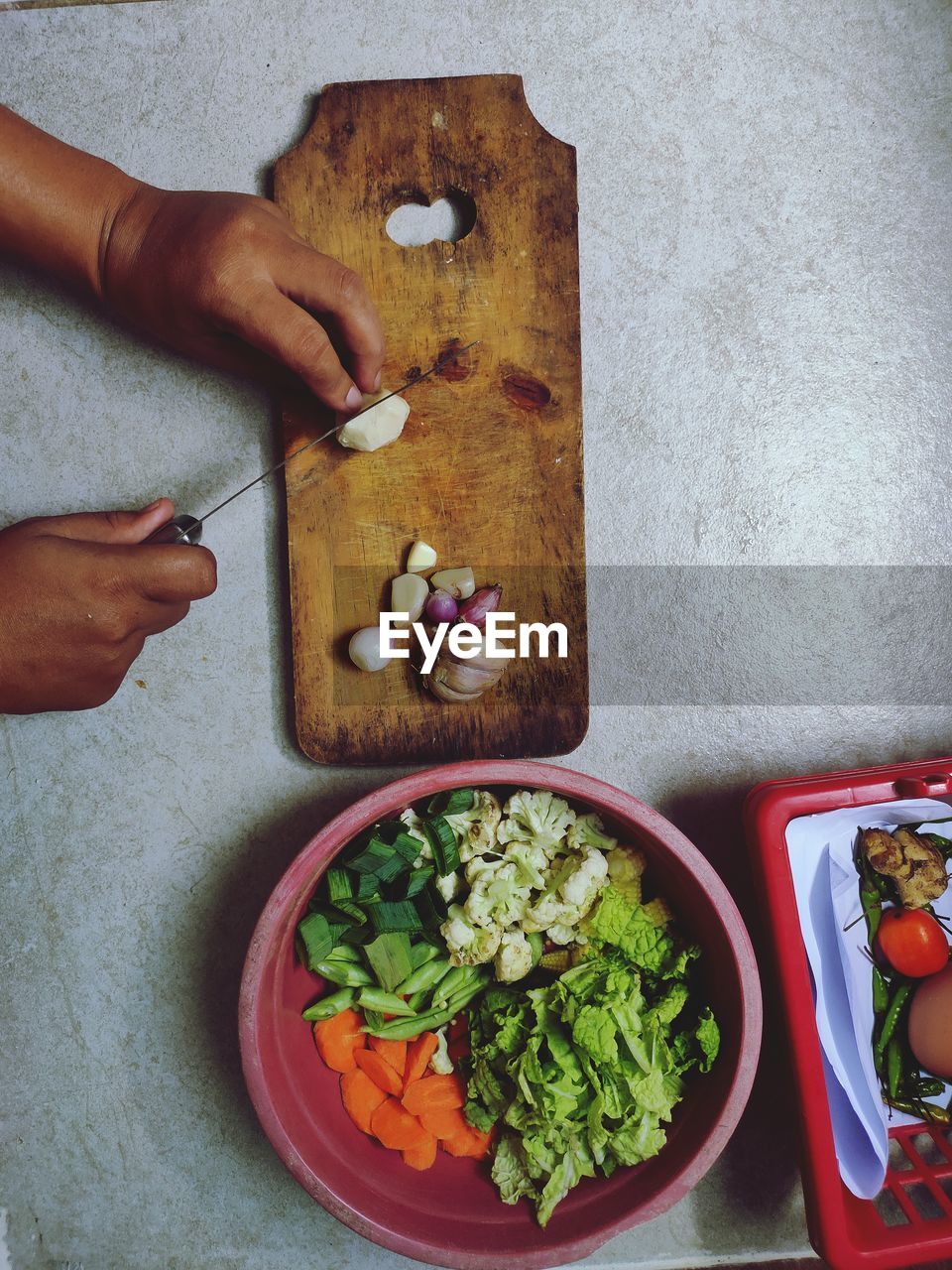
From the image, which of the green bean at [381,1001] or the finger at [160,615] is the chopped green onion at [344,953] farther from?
the finger at [160,615]

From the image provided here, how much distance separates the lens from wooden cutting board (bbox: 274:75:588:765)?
1.01 metres

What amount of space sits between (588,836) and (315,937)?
32 centimetres

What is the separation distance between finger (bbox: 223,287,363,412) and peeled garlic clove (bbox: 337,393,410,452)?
0.06 m

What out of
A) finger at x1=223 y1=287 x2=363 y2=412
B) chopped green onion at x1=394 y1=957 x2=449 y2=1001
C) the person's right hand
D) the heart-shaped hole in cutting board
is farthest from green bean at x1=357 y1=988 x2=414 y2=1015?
the heart-shaped hole in cutting board

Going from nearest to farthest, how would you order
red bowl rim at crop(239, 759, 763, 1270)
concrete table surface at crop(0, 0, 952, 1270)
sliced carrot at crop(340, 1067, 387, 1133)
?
red bowl rim at crop(239, 759, 763, 1270)
sliced carrot at crop(340, 1067, 387, 1133)
concrete table surface at crop(0, 0, 952, 1270)

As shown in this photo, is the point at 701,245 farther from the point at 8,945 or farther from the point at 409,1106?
the point at 8,945

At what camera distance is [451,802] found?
932 millimetres

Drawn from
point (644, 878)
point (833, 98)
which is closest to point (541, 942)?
point (644, 878)

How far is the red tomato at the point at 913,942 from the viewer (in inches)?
37.1

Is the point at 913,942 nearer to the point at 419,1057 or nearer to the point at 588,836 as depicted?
the point at 588,836

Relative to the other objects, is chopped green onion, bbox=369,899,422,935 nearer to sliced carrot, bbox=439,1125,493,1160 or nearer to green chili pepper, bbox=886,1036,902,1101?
sliced carrot, bbox=439,1125,493,1160

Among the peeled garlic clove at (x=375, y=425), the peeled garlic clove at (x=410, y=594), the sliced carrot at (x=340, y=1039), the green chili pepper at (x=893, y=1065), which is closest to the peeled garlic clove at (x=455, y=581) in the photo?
the peeled garlic clove at (x=410, y=594)

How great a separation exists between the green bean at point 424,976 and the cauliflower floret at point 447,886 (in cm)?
8

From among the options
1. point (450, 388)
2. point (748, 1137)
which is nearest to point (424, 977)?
point (748, 1137)
